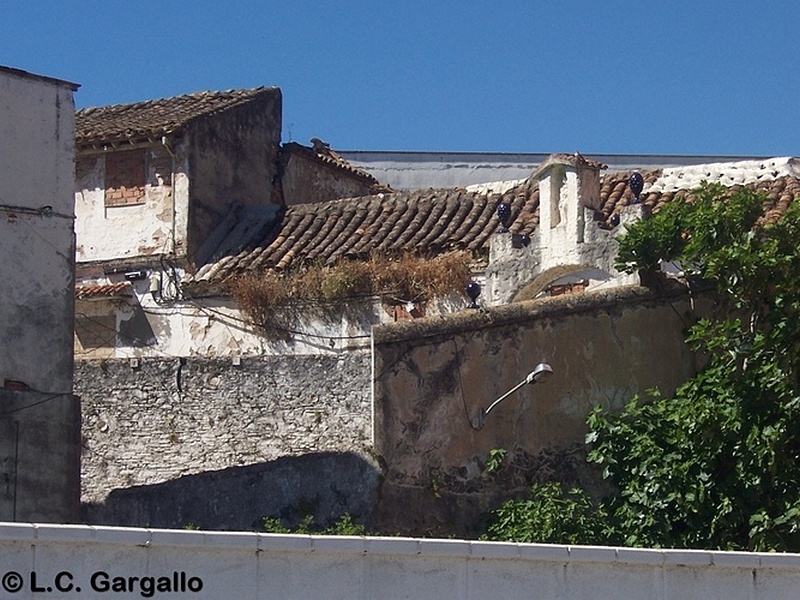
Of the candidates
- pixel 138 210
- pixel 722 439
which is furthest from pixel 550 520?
pixel 138 210

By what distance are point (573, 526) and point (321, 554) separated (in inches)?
223

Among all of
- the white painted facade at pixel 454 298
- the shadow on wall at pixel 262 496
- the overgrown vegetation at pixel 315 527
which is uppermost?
the white painted facade at pixel 454 298

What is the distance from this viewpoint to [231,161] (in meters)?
31.4

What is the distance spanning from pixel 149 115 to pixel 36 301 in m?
9.84

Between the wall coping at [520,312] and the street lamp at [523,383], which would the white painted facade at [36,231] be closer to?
the wall coping at [520,312]

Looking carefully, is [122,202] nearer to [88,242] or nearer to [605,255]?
[88,242]

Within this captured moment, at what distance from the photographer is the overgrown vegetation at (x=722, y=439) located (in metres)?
20.2

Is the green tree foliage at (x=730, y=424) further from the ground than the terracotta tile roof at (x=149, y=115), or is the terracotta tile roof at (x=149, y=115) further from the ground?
the terracotta tile roof at (x=149, y=115)

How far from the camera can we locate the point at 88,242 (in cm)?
3081

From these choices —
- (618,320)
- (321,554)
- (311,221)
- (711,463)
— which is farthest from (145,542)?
(311,221)

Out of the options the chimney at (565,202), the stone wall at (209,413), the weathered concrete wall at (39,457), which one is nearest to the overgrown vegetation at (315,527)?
the stone wall at (209,413)

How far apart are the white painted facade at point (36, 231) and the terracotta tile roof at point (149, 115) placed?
24.1 feet

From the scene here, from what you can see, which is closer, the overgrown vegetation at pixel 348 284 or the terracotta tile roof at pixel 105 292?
the overgrown vegetation at pixel 348 284

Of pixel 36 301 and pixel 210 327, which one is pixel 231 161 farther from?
pixel 36 301
